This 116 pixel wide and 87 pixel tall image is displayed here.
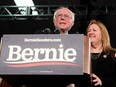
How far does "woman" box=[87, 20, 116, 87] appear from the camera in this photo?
1.36 metres

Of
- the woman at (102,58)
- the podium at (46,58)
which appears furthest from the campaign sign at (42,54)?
the woman at (102,58)

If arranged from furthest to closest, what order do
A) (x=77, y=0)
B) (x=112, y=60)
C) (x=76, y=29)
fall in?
(x=76, y=29) < (x=77, y=0) < (x=112, y=60)

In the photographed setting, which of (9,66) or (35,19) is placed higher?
(35,19)

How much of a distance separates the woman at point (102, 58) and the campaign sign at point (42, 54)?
274mm

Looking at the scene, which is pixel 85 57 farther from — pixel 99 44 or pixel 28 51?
pixel 99 44

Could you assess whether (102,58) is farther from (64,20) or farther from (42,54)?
(42,54)

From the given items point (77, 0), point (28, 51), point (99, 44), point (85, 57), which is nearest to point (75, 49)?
point (85, 57)

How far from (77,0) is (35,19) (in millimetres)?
778

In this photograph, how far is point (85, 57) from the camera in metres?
1.01

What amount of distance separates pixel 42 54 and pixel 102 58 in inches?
21.1

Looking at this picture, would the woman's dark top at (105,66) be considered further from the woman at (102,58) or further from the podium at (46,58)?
the podium at (46,58)

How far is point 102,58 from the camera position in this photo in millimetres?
1488

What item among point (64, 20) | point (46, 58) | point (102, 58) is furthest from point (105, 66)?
point (46, 58)

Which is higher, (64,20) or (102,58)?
(64,20)
